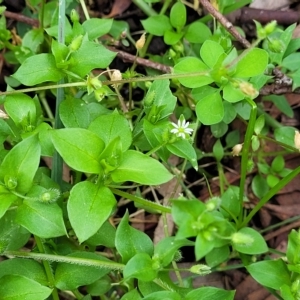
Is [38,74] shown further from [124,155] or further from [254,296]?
[254,296]

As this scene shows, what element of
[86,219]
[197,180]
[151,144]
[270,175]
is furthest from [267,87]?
[86,219]

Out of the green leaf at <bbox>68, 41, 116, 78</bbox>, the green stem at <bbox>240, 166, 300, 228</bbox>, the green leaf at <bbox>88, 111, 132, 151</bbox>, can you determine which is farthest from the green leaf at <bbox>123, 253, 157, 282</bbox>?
the green leaf at <bbox>68, 41, 116, 78</bbox>

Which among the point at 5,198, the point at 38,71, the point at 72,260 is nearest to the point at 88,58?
the point at 38,71

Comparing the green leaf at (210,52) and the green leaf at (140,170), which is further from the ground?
the green leaf at (210,52)

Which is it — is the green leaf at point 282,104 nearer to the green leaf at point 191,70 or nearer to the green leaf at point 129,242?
the green leaf at point 191,70

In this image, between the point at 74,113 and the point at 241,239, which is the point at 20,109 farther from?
the point at 241,239

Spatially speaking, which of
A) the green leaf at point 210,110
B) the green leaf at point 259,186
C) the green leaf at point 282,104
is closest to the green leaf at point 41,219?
the green leaf at point 210,110
